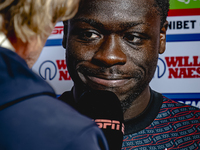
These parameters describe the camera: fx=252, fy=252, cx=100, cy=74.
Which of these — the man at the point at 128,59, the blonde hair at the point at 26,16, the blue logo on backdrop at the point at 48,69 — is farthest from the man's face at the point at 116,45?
the blue logo on backdrop at the point at 48,69

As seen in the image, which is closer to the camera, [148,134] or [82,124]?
[82,124]

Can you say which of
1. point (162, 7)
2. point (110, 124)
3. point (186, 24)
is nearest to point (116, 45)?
point (162, 7)

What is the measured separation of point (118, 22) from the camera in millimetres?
941

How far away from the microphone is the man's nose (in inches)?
8.7

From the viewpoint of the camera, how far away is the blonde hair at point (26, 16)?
0.51 meters

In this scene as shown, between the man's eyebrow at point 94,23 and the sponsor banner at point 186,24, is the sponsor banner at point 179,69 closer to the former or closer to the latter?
the sponsor banner at point 186,24

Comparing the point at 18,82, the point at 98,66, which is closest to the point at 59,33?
the point at 98,66

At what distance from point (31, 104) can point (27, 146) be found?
74mm

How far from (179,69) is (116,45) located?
24.3 inches

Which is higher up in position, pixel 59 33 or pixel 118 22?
pixel 118 22

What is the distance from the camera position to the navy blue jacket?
447 mm

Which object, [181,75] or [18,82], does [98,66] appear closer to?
[18,82]

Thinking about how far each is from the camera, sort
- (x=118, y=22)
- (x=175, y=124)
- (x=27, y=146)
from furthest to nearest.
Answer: (x=175, y=124)
(x=118, y=22)
(x=27, y=146)

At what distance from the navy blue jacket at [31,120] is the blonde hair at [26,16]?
60 millimetres
